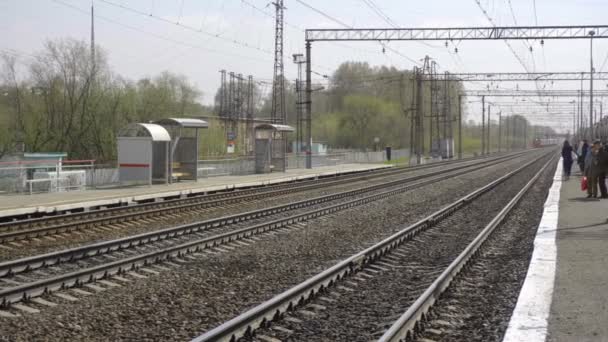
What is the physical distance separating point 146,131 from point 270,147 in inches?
494

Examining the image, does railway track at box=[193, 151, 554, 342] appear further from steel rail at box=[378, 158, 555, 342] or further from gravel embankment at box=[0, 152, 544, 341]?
gravel embankment at box=[0, 152, 544, 341]

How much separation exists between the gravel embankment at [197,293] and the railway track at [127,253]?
1.50ft

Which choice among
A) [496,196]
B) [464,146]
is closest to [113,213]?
[496,196]

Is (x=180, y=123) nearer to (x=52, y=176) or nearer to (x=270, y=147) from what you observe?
(x=52, y=176)

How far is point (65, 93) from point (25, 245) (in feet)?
97.7

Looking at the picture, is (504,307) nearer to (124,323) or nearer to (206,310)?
(206,310)

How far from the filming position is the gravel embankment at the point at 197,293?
6.75m

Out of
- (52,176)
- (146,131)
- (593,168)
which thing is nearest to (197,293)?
(593,168)

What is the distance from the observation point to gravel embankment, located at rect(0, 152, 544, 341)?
6.75 metres

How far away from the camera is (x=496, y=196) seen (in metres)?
24.9

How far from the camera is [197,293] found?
8.52 metres

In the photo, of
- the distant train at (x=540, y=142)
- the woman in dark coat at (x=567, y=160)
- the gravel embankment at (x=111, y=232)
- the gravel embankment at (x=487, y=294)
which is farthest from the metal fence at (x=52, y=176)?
the distant train at (x=540, y=142)

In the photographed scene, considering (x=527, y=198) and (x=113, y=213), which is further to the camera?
(x=527, y=198)

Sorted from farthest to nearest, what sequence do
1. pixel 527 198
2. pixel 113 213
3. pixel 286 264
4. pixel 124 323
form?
pixel 527 198
pixel 113 213
pixel 286 264
pixel 124 323
